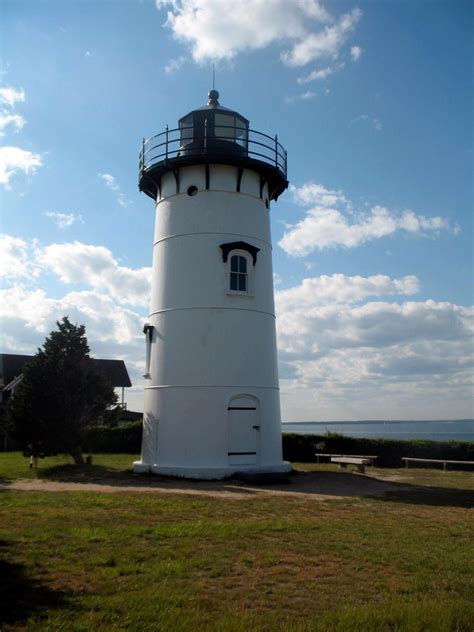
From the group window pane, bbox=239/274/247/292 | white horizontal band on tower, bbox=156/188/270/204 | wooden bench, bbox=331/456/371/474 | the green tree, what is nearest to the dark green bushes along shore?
wooden bench, bbox=331/456/371/474

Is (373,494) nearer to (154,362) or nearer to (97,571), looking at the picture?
(154,362)

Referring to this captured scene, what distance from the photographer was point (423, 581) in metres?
7.22

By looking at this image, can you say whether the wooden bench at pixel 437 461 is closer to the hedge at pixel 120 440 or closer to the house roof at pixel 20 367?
the hedge at pixel 120 440

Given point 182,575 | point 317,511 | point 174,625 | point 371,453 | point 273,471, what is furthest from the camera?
point 371,453

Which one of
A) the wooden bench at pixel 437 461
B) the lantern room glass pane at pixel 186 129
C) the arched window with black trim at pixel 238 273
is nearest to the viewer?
the arched window with black trim at pixel 238 273

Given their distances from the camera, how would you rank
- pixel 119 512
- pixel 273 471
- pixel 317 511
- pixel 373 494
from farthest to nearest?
pixel 273 471
pixel 373 494
pixel 317 511
pixel 119 512

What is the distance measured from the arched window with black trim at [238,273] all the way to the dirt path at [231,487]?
6.16 metres

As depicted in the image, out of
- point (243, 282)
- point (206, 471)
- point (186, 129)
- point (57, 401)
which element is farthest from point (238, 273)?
point (57, 401)

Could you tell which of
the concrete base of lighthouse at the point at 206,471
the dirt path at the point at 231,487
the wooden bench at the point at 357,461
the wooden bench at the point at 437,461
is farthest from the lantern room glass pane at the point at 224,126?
the wooden bench at the point at 437,461

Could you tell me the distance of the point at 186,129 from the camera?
20.2 meters

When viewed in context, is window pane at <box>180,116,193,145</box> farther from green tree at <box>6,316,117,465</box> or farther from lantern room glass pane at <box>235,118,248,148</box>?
green tree at <box>6,316,117,465</box>

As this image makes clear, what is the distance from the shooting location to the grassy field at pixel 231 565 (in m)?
5.89

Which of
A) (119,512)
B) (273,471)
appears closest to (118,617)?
(119,512)

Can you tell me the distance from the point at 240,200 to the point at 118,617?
15.6 meters
